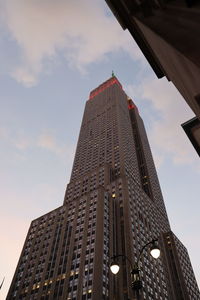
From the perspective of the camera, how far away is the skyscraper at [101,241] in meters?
67.6

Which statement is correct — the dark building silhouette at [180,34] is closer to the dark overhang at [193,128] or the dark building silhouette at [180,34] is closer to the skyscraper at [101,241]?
the dark overhang at [193,128]

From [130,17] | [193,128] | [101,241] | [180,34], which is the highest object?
[101,241]

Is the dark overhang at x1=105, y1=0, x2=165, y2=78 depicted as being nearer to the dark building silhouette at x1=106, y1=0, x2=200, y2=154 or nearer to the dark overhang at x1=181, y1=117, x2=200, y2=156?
the dark building silhouette at x1=106, y1=0, x2=200, y2=154

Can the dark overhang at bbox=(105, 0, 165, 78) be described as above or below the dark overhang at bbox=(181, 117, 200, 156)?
above

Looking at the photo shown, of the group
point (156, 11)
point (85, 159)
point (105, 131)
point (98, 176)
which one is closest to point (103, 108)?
point (105, 131)

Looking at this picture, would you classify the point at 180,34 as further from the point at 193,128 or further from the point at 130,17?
the point at 130,17

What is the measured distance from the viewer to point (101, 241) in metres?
73.1

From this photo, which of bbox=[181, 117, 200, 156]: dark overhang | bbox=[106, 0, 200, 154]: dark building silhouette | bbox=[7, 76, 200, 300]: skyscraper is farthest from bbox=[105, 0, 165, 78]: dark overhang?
bbox=[7, 76, 200, 300]: skyscraper

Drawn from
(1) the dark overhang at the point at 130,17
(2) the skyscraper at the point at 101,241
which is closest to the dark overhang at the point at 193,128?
(1) the dark overhang at the point at 130,17

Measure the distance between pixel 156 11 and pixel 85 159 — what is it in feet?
417

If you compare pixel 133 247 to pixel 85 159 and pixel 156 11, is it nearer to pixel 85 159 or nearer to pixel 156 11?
pixel 85 159

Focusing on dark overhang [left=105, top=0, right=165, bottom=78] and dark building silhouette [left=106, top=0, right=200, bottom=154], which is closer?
dark building silhouette [left=106, top=0, right=200, bottom=154]

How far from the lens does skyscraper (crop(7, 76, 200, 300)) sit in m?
67.6

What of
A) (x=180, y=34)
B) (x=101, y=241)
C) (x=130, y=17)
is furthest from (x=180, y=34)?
(x=101, y=241)
